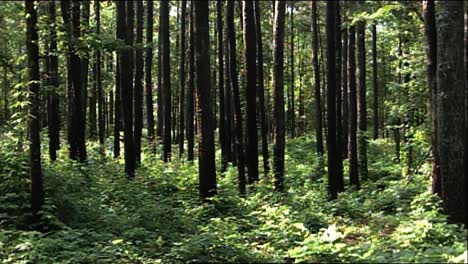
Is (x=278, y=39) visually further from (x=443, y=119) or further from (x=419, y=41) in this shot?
(x=443, y=119)

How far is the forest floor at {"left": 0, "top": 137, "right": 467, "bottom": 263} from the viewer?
22.1ft

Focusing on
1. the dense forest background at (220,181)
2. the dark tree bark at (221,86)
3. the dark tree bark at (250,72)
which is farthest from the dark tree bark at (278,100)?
the dark tree bark at (221,86)

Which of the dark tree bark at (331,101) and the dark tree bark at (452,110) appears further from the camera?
the dark tree bark at (331,101)

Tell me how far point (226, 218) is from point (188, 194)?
12.0 feet

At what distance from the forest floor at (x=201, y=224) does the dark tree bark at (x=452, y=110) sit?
0.44 metres

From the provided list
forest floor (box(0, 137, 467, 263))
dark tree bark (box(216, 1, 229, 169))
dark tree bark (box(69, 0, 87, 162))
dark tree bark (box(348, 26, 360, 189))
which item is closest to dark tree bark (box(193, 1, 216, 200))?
forest floor (box(0, 137, 467, 263))

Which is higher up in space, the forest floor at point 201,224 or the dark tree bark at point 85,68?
the dark tree bark at point 85,68

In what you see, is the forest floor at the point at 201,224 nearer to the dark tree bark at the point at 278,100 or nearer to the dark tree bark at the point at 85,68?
the dark tree bark at the point at 278,100

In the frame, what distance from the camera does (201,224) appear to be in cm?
1035

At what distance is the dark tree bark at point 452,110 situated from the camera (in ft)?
25.0

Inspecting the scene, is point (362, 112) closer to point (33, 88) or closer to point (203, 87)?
point (203, 87)

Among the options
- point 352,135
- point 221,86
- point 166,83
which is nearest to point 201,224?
point 352,135

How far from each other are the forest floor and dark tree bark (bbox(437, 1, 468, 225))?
0.44 metres

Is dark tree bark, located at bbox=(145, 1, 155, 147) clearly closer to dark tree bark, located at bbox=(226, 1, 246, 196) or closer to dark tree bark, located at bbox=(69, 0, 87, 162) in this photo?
dark tree bark, located at bbox=(69, 0, 87, 162)
